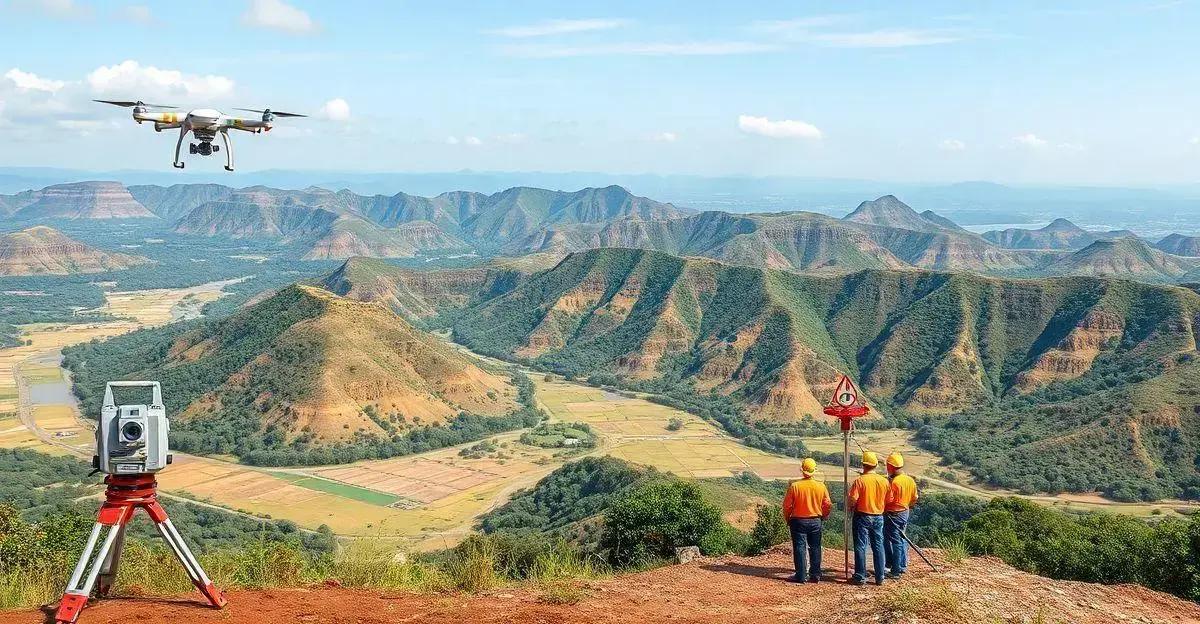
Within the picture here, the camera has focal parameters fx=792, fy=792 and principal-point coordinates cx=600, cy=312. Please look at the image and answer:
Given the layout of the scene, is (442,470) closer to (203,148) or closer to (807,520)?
(203,148)

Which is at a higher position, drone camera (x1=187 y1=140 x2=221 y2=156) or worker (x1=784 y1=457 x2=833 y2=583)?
drone camera (x1=187 y1=140 x2=221 y2=156)

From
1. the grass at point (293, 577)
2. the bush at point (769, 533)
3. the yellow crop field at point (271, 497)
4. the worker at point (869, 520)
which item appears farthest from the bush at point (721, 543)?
the yellow crop field at point (271, 497)

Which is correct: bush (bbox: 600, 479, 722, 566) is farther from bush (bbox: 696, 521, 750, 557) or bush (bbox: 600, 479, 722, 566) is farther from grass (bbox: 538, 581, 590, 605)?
grass (bbox: 538, 581, 590, 605)

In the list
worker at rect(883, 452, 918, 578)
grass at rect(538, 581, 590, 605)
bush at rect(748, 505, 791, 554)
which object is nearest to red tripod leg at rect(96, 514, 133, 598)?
grass at rect(538, 581, 590, 605)

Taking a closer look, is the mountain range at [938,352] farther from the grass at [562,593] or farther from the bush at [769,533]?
the grass at [562,593]

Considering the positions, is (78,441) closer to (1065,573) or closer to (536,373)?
(536,373)

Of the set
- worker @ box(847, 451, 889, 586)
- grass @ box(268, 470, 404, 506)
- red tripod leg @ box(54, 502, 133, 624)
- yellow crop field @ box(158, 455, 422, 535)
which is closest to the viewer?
red tripod leg @ box(54, 502, 133, 624)

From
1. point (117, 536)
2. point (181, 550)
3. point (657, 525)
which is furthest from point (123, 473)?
point (657, 525)

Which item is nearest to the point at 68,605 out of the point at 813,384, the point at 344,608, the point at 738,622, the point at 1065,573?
the point at 344,608
